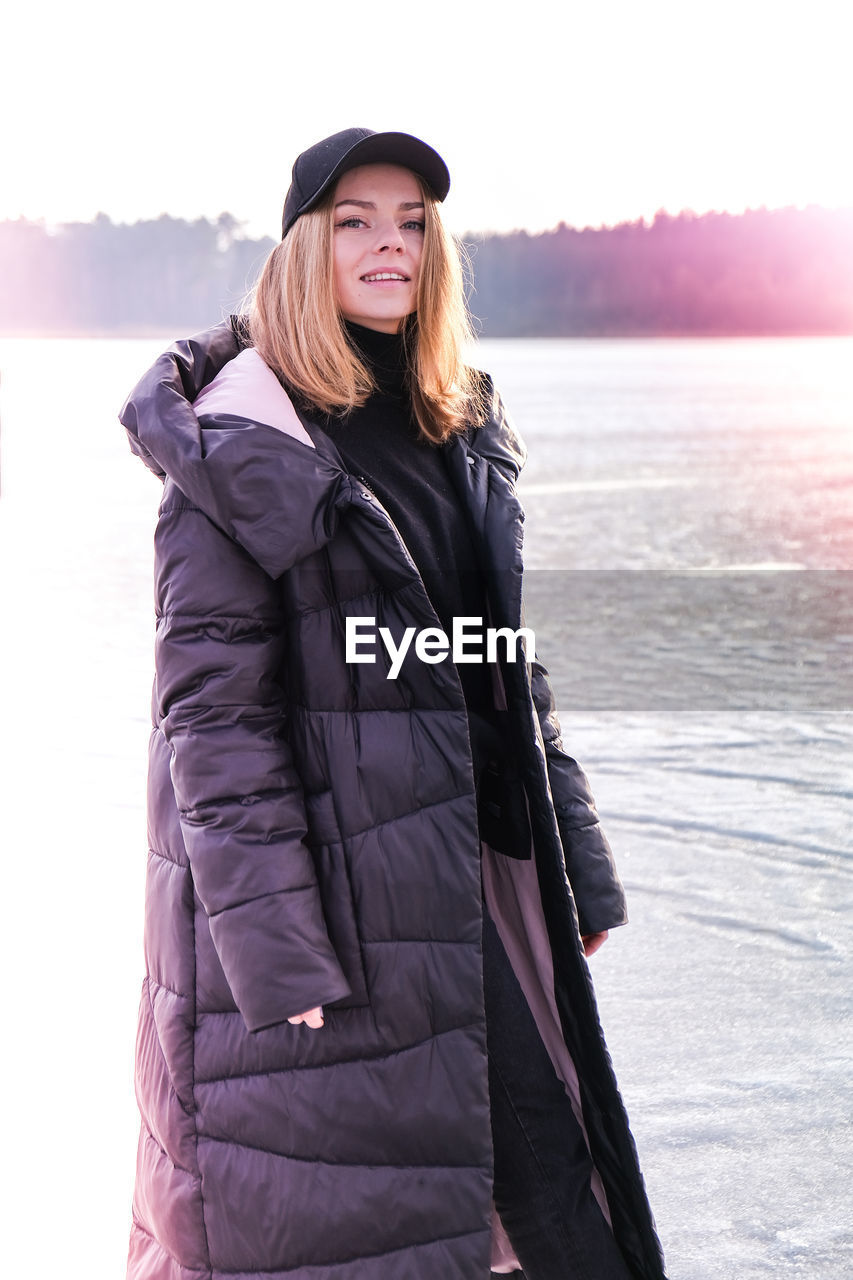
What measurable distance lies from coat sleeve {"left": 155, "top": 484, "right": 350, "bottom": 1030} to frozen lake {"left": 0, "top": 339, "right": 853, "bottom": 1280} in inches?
35.9

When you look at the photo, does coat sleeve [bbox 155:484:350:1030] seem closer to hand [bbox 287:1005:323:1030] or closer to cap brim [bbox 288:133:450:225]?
hand [bbox 287:1005:323:1030]

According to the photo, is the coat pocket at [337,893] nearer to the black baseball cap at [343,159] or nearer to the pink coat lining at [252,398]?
the pink coat lining at [252,398]

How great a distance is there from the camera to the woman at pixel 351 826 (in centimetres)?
169

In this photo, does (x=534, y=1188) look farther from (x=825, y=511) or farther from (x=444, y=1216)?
(x=825, y=511)

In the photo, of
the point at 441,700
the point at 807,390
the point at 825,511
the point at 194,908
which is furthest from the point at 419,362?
the point at 807,390

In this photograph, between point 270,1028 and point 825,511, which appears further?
point 825,511

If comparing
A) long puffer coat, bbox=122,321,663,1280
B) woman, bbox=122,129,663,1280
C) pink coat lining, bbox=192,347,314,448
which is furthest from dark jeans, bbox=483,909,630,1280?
pink coat lining, bbox=192,347,314,448

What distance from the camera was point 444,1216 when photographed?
5.86ft

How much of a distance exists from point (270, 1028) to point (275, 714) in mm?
390

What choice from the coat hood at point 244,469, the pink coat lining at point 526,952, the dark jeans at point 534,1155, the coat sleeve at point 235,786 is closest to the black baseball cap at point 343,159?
the coat hood at point 244,469

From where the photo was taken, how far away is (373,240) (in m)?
1.92

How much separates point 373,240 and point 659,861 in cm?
249

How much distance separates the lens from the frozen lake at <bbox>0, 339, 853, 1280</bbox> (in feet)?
8.23

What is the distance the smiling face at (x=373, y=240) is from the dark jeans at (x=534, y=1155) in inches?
33.0
